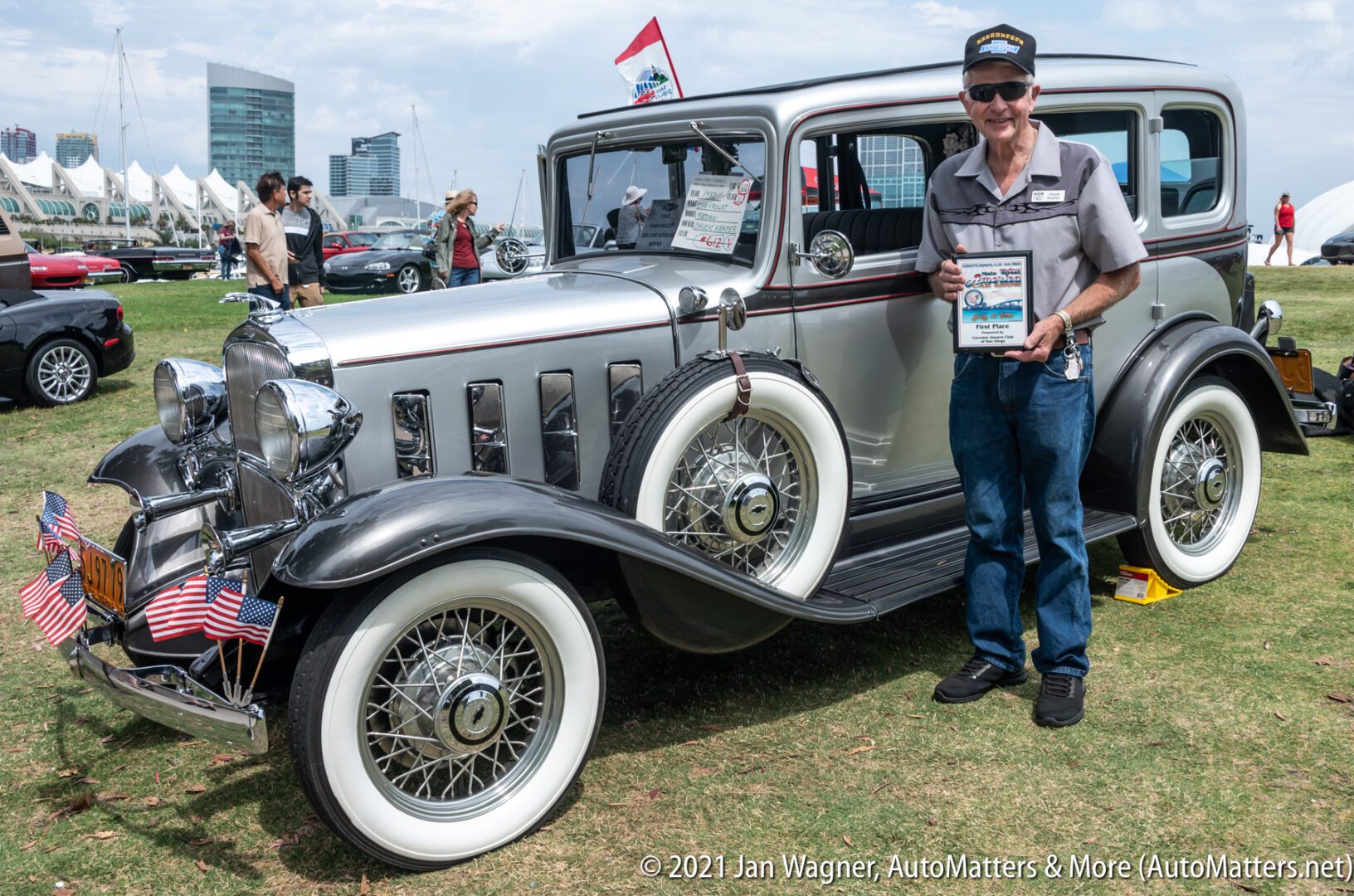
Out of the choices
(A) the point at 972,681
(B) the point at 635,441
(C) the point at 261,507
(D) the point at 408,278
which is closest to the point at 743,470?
(B) the point at 635,441

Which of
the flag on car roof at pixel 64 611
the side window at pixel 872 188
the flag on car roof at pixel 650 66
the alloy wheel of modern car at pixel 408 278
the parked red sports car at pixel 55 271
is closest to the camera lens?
the flag on car roof at pixel 64 611

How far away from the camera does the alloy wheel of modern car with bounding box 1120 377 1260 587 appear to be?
14.7ft

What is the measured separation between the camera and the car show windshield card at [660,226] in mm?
4133

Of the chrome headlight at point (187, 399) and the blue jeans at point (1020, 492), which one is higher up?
the chrome headlight at point (187, 399)

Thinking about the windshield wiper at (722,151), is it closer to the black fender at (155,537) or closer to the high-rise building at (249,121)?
the black fender at (155,537)

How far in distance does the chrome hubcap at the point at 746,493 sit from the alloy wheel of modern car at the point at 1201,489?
169 cm

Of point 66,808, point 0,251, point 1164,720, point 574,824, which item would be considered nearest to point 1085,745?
point 1164,720

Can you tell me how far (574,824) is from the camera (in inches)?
119

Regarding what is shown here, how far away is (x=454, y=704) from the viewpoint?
2.79 metres

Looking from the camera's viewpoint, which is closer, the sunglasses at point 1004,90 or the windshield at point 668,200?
the sunglasses at point 1004,90

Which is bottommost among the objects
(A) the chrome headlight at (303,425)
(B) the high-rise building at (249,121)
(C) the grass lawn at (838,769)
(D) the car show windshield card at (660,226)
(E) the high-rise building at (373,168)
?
(C) the grass lawn at (838,769)

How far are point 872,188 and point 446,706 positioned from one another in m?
2.71

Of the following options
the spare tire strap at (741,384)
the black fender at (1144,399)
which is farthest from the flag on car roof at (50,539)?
the black fender at (1144,399)

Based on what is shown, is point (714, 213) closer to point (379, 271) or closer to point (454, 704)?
point (454, 704)
